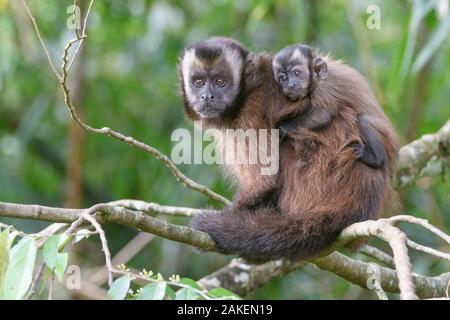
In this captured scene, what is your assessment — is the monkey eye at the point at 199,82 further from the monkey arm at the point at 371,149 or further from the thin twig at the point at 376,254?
the thin twig at the point at 376,254

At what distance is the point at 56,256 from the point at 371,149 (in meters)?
2.43

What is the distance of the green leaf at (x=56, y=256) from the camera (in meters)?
2.98

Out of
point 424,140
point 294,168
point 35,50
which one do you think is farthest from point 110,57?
point 294,168

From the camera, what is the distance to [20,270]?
117 inches

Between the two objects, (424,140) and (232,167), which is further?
(424,140)

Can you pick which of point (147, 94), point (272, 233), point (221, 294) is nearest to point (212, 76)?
point (272, 233)

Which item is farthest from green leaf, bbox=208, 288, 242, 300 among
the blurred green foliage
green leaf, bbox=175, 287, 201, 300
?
the blurred green foliage

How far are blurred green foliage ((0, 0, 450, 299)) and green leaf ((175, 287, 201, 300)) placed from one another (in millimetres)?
5374

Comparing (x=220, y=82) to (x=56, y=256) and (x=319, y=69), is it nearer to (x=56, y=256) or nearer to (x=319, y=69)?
(x=319, y=69)

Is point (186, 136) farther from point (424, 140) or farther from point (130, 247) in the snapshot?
point (424, 140)

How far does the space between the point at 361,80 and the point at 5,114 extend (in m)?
6.40

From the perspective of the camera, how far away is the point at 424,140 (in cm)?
654

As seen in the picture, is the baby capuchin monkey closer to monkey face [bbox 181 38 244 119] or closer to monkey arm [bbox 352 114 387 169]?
monkey arm [bbox 352 114 387 169]
